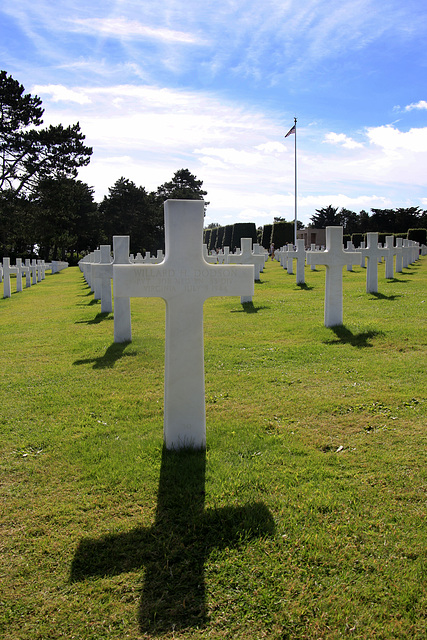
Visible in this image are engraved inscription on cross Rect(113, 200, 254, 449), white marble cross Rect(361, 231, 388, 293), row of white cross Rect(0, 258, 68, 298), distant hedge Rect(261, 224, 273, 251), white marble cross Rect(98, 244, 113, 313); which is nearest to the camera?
engraved inscription on cross Rect(113, 200, 254, 449)

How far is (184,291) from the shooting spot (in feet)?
12.6

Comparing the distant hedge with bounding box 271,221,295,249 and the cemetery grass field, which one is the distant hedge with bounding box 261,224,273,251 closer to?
the distant hedge with bounding box 271,221,295,249

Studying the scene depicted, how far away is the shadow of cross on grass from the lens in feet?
7.75

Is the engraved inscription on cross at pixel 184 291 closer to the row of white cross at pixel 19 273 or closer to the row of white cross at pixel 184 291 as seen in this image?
the row of white cross at pixel 184 291

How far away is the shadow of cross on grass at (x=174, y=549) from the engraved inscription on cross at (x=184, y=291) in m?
0.61

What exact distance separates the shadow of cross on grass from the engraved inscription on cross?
0.61 meters

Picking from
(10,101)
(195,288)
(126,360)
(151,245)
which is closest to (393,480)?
(195,288)

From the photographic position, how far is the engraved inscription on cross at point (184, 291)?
376 cm

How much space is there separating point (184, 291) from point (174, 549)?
185 cm

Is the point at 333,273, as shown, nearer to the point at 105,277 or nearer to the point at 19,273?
the point at 105,277

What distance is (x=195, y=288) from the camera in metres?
3.85

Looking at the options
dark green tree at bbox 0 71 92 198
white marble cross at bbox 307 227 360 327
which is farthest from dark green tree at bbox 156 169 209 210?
white marble cross at bbox 307 227 360 327

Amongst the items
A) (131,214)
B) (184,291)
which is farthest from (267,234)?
(184,291)

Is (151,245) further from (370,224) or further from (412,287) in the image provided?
(412,287)
